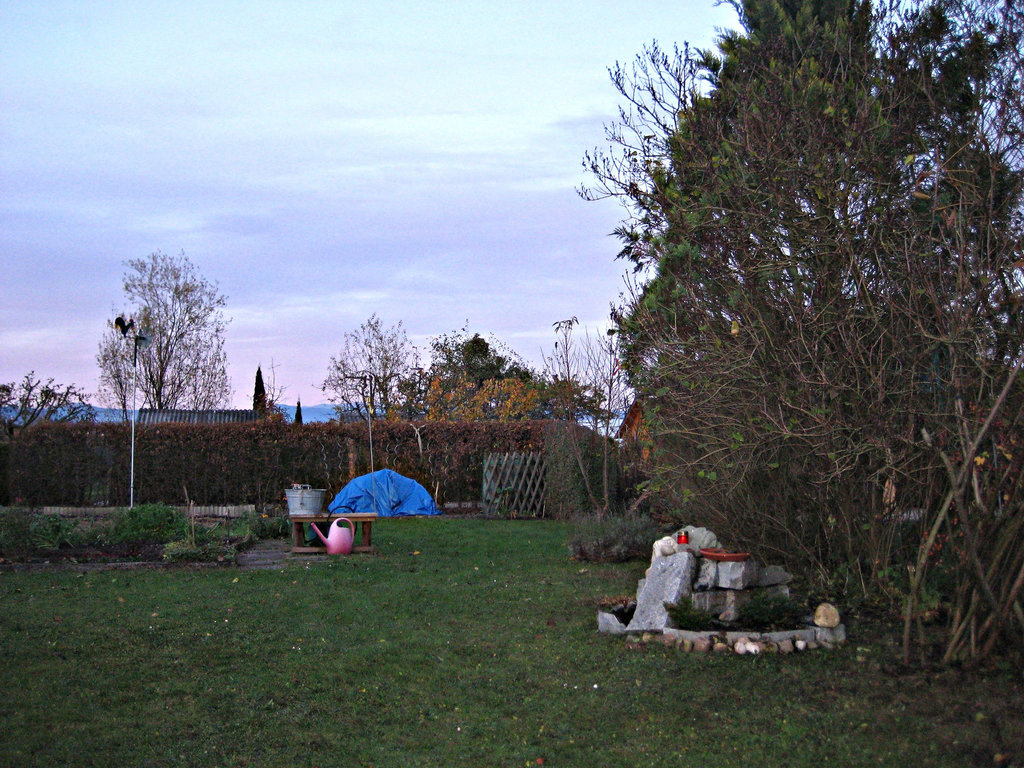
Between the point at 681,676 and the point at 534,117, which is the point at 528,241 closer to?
the point at 534,117

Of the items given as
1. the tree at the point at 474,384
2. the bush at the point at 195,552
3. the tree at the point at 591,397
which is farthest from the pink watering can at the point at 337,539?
the tree at the point at 474,384

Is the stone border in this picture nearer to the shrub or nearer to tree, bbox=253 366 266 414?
the shrub

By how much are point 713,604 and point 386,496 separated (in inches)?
407

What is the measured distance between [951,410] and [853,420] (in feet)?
1.72

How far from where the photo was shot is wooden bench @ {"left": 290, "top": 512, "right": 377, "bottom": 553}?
410 inches

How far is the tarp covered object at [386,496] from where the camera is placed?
14.9m

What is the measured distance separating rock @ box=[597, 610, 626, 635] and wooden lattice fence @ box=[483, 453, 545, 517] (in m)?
10.00

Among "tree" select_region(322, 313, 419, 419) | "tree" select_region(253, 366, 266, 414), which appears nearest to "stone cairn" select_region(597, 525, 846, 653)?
"tree" select_region(322, 313, 419, 419)

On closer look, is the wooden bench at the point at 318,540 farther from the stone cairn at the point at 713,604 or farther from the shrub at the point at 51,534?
the stone cairn at the point at 713,604

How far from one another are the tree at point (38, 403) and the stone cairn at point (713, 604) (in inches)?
636

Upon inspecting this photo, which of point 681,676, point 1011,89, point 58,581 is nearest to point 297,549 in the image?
point 58,581

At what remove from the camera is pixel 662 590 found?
20.4 feet

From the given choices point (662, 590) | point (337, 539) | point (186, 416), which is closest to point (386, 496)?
point (337, 539)

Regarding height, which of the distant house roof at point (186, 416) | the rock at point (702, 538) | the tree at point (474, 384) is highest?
the tree at point (474, 384)
